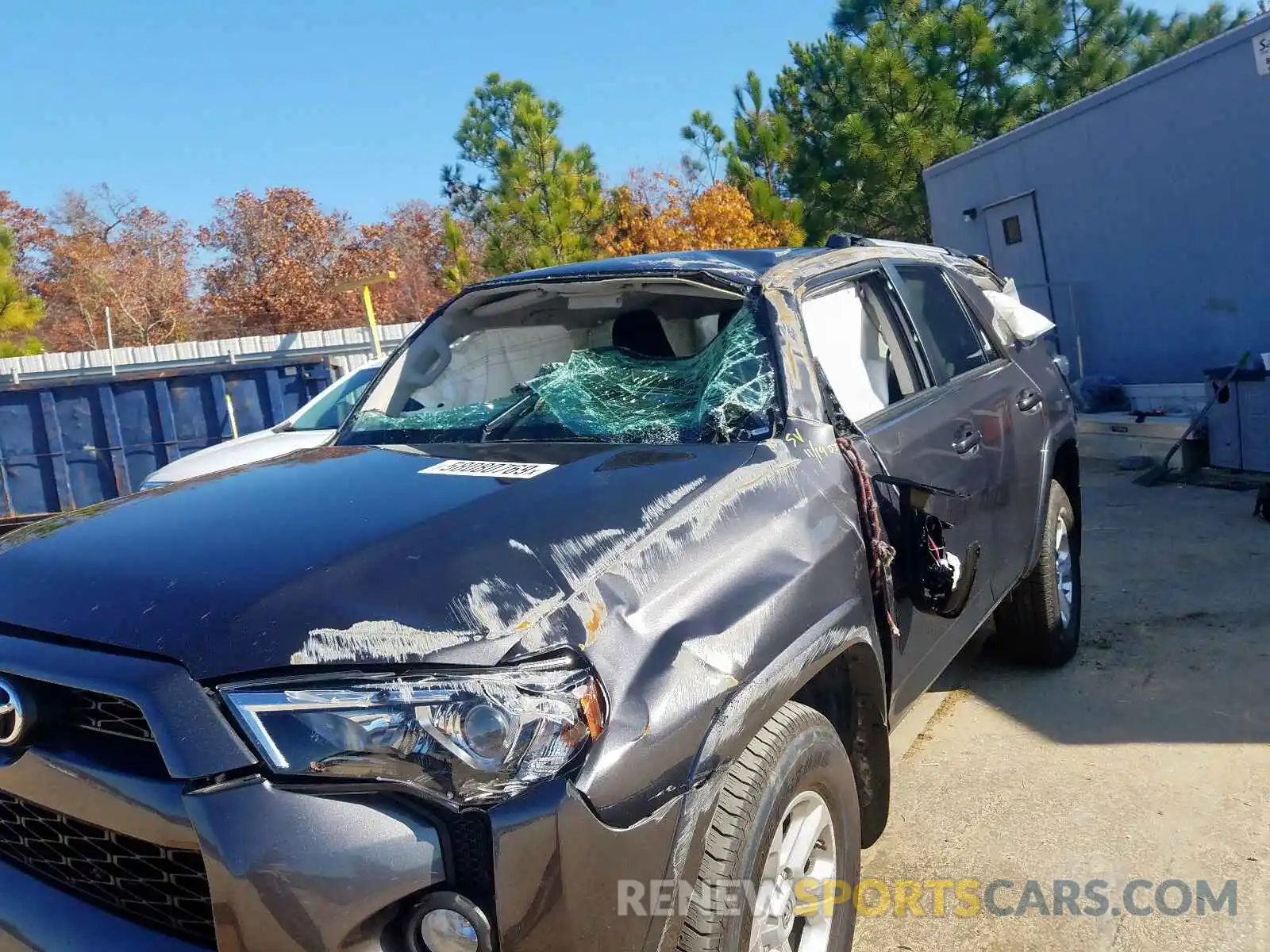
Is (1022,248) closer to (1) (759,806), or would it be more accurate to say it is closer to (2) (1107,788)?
(2) (1107,788)

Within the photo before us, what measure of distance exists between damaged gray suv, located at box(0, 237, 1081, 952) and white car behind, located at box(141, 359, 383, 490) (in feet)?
13.2

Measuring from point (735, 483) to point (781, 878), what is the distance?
818mm

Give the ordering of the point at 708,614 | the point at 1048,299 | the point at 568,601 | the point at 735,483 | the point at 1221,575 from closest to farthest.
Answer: the point at 568,601 → the point at 708,614 → the point at 735,483 → the point at 1221,575 → the point at 1048,299

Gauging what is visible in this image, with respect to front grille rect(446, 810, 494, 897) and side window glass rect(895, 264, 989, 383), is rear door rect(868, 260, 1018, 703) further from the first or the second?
front grille rect(446, 810, 494, 897)

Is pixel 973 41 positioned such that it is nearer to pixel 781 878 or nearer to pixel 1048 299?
pixel 1048 299

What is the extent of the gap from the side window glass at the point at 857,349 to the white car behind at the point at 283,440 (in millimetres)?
3667

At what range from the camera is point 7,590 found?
6.33 feet

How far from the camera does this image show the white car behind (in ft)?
21.7

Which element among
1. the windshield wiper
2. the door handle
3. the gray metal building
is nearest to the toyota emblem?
the windshield wiper

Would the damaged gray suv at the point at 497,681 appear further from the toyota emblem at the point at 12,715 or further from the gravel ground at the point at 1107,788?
the gravel ground at the point at 1107,788

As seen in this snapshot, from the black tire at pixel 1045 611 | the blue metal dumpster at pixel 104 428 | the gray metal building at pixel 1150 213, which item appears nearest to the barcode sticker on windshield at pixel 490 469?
the black tire at pixel 1045 611

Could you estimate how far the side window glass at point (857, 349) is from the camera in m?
2.86

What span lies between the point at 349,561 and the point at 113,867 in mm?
648

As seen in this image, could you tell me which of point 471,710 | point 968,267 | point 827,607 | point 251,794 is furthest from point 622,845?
point 968,267
